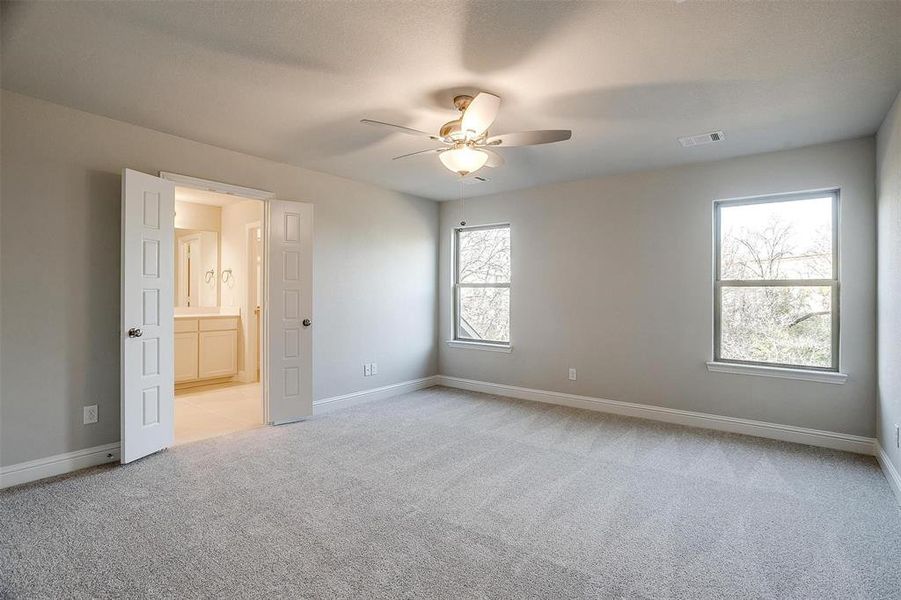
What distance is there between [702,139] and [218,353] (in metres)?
6.15

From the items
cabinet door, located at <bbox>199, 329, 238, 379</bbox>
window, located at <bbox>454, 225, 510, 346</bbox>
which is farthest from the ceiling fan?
cabinet door, located at <bbox>199, 329, 238, 379</bbox>

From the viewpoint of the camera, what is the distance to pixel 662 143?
372 cm


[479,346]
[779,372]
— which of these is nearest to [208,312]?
[479,346]

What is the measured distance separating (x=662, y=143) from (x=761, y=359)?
2.14 metres

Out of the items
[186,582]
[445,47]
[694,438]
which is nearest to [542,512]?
[186,582]

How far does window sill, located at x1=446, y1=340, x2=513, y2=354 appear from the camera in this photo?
553 cm

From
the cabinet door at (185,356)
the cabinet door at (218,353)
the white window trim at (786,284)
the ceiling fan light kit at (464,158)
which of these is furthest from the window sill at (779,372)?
the cabinet door at (185,356)

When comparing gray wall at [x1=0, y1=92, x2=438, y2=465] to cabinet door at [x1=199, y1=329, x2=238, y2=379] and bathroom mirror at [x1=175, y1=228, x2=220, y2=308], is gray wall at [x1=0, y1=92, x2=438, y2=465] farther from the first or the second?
bathroom mirror at [x1=175, y1=228, x2=220, y2=308]

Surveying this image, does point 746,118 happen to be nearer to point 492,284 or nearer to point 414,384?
point 492,284

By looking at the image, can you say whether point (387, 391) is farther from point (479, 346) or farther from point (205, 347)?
point (205, 347)

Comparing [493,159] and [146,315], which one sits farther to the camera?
[146,315]

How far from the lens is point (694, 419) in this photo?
14.0 ft

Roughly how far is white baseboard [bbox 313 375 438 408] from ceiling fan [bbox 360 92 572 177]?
2.91 metres

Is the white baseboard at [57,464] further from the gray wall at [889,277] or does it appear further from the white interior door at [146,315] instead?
the gray wall at [889,277]
